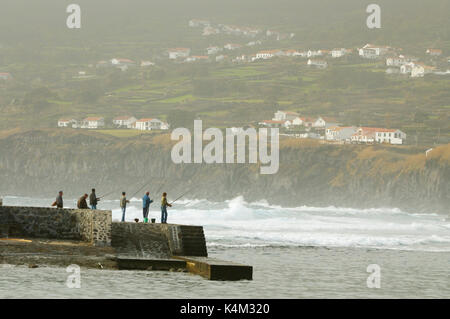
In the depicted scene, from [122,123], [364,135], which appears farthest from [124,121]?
[364,135]

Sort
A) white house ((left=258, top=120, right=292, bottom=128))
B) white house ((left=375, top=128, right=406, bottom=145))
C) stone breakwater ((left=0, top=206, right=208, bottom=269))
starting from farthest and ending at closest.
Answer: white house ((left=258, top=120, right=292, bottom=128))
white house ((left=375, top=128, right=406, bottom=145))
stone breakwater ((left=0, top=206, right=208, bottom=269))

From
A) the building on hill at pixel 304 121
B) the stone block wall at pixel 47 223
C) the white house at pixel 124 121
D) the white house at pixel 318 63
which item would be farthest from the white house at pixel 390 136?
Answer: the stone block wall at pixel 47 223

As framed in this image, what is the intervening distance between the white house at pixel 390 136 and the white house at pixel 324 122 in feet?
44.9

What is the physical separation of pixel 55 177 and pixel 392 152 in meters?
Result: 53.7

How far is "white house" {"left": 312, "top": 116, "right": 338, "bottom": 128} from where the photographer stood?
145 meters

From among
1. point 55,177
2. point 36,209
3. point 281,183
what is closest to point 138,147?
point 55,177

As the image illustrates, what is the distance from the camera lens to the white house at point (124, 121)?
151 meters

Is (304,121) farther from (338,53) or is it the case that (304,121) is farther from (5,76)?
(5,76)

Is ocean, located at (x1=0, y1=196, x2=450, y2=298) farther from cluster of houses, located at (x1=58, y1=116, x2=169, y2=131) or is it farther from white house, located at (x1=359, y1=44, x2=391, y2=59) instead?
white house, located at (x1=359, y1=44, x2=391, y2=59)

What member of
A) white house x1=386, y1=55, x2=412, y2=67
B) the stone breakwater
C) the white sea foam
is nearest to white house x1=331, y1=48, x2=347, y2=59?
white house x1=386, y1=55, x2=412, y2=67

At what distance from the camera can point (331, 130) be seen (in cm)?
13762
